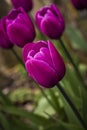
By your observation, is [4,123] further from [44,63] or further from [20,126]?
[44,63]

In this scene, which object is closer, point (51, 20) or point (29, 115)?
point (51, 20)

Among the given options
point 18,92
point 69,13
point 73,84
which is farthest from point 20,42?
point 69,13

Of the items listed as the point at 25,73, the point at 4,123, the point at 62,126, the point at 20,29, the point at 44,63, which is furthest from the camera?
the point at 25,73

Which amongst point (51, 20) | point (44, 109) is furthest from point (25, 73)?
point (51, 20)

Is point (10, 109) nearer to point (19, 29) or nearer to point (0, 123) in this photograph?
point (0, 123)

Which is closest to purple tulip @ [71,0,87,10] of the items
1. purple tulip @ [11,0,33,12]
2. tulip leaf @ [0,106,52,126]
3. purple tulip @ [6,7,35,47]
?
purple tulip @ [11,0,33,12]

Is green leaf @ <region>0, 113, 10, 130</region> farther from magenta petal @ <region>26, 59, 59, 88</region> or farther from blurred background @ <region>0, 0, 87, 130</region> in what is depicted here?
magenta petal @ <region>26, 59, 59, 88</region>

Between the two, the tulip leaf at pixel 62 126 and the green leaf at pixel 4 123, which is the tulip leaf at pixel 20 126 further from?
the tulip leaf at pixel 62 126

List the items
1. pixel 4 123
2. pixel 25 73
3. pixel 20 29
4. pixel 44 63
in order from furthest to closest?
pixel 25 73 < pixel 4 123 < pixel 20 29 < pixel 44 63
